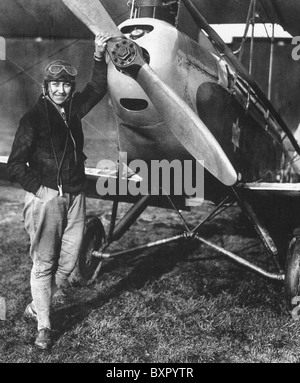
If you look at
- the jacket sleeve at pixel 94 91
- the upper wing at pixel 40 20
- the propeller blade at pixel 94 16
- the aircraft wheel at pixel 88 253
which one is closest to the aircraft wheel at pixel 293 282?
the aircraft wheel at pixel 88 253

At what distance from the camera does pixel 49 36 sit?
287 inches

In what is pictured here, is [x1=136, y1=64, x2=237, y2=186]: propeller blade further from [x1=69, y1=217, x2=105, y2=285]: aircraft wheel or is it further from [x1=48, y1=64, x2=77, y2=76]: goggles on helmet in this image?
[x1=69, y1=217, x2=105, y2=285]: aircraft wheel

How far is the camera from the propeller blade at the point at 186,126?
9.12ft

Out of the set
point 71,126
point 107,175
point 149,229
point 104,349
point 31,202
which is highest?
point 71,126

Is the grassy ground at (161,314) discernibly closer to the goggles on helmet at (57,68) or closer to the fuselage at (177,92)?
the fuselage at (177,92)

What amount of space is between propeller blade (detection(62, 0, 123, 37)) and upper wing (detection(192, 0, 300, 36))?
2.14 meters

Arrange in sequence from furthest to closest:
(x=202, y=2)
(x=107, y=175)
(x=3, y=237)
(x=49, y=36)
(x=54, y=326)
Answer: (x=49, y=36) < (x=3, y=237) < (x=202, y=2) < (x=107, y=175) < (x=54, y=326)

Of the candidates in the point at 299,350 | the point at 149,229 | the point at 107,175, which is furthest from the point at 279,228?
the point at 299,350

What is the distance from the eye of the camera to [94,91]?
3.19 metres

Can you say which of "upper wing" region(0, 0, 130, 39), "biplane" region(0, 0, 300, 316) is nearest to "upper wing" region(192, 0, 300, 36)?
"biplane" region(0, 0, 300, 316)

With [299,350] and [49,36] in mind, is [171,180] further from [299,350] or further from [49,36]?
[49,36]

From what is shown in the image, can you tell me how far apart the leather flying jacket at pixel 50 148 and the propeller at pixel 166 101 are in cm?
28

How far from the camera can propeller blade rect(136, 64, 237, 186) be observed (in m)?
2.78

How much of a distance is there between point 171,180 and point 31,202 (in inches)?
51.1
